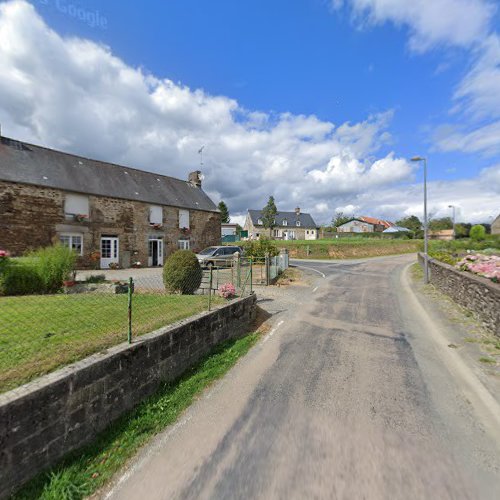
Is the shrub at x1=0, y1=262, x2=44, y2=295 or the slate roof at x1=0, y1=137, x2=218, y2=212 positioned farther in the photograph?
the slate roof at x1=0, y1=137, x2=218, y2=212

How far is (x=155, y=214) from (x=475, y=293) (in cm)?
2192

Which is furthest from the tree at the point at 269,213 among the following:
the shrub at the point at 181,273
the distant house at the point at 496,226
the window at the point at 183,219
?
the shrub at the point at 181,273

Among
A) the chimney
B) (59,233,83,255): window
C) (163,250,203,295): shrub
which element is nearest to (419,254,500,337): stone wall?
(163,250,203,295): shrub

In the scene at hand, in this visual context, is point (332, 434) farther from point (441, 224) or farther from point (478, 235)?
point (441, 224)

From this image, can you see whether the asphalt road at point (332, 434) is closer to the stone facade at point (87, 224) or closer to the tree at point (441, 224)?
the stone facade at point (87, 224)

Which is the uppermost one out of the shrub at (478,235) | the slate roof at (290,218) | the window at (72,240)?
the slate roof at (290,218)

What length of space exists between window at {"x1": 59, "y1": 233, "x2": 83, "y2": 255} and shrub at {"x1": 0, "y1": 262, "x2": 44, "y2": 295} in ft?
35.2

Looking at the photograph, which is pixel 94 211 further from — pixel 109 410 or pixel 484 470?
pixel 484 470

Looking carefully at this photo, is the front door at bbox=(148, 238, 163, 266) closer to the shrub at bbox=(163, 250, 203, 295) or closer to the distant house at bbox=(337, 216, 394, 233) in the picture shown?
the shrub at bbox=(163, 250, 203, 295)

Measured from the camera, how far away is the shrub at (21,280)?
800 centimetres

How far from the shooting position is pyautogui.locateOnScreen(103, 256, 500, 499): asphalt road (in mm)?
2543

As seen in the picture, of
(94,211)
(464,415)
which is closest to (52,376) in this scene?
(464,415)

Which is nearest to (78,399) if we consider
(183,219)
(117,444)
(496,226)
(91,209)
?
(117,444)

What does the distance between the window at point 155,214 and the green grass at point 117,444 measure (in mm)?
20416
